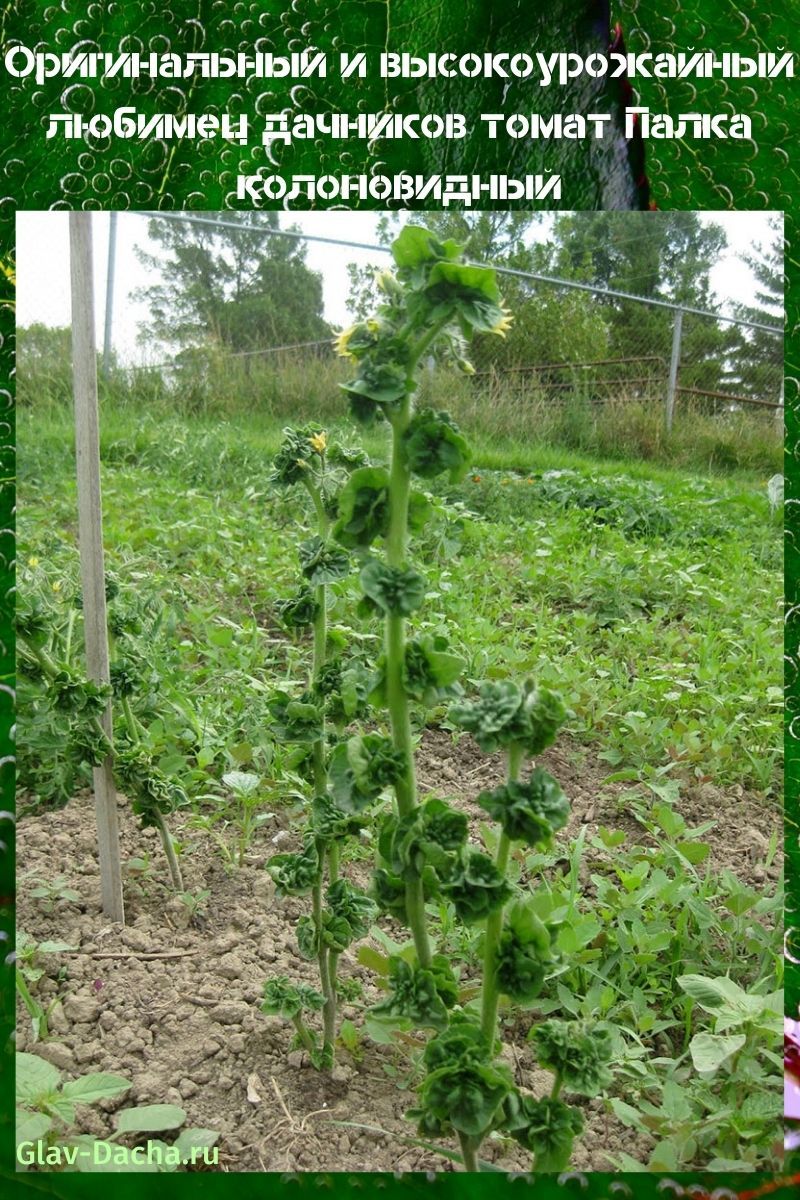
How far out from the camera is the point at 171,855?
165 cm

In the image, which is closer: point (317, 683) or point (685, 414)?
point (317, 683)

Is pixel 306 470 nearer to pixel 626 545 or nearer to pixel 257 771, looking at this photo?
pixel 257 771

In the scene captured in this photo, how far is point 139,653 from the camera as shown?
6.68ft

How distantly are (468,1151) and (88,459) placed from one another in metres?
1.08

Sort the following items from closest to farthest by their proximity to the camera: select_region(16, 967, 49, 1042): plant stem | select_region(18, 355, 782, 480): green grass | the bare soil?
the bare soil < select_region(16, 967, 49, 1042): plant stem < select_region(18, 355, 782, 480): green grass

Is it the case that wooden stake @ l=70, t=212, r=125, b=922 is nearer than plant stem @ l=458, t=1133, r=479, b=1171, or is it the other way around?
plant stem @ l=458, t=1133, r=479, b=1171

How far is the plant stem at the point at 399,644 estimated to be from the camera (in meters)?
0.95

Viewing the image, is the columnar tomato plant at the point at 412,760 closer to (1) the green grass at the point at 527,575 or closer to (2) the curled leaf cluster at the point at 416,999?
(2) the curled leaf cluster at the point at 416,999

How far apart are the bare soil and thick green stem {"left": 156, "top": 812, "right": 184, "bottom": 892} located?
0.12ft

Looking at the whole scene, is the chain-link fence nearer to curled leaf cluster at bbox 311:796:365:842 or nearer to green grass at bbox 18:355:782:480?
green grass at bbox 18:355:782:480

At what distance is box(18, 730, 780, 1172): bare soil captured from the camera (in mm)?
1229

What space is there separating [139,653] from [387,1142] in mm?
1154

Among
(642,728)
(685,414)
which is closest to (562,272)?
(685,414)

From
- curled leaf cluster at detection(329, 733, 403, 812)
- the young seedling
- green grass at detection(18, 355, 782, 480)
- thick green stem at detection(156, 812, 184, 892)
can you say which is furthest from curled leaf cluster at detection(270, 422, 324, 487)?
green grass at detection(18, 355, 782, 480)
